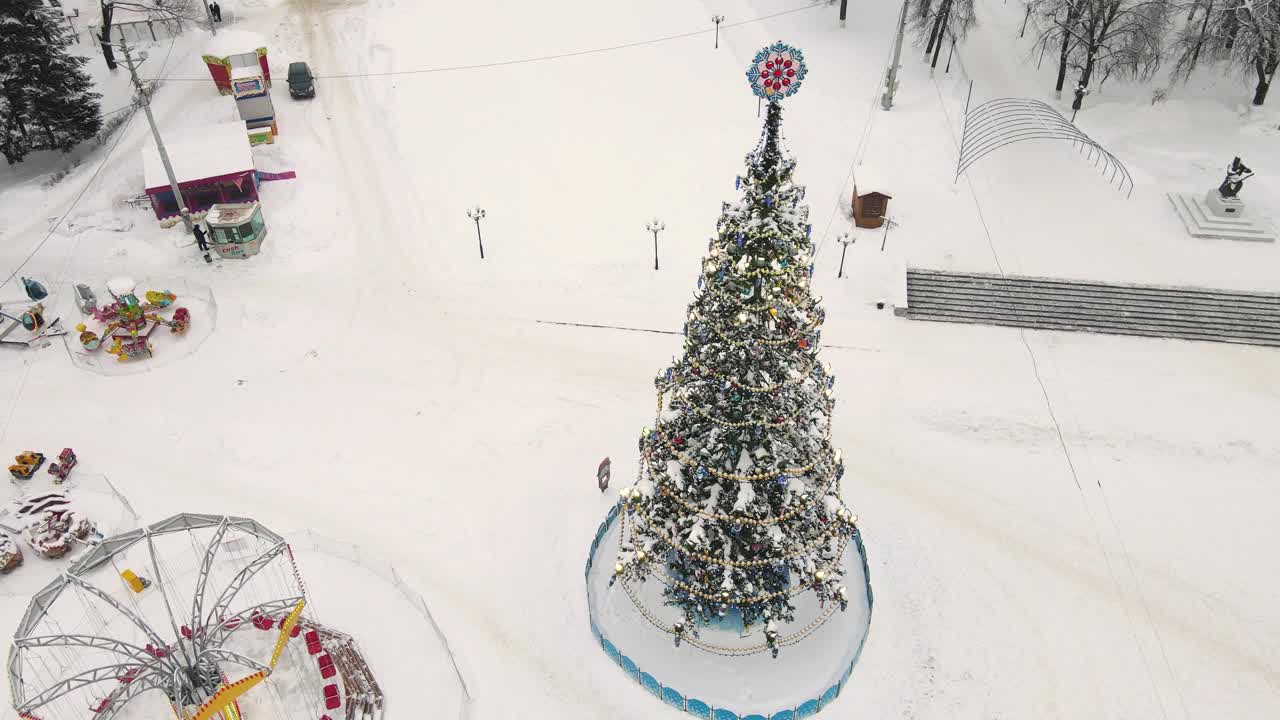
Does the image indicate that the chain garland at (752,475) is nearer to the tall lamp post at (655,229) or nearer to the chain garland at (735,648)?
the chain garland at (735,648)

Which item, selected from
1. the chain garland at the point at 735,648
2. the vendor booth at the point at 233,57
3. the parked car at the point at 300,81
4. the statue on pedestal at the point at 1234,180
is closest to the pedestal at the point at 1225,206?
the statue on pedestal at the point at 1234,180

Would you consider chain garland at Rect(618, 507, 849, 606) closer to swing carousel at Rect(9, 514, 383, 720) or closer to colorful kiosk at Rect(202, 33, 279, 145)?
swing carousel at Rect(9, 514, 383, 720)

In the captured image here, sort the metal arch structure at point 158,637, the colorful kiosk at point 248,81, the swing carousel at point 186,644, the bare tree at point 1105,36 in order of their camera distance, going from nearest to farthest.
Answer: the metal arch structure at point 158,637
the swing carousel at point 186,644
the bare tree at point 1105,36
the colorful kiosk at point 248,81

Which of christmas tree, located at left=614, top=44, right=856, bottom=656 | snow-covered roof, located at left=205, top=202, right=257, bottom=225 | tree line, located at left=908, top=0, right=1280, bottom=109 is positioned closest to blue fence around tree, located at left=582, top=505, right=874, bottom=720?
christmas tree, located at left=614, top=44, right=856, bottom=656

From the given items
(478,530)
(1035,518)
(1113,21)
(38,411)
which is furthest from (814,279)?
(38,411)

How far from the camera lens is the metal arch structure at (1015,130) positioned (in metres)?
36.8

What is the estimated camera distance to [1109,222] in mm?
33750

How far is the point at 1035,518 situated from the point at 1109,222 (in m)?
16.7

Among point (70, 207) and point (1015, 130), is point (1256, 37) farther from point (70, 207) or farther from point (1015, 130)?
point (70, 207)

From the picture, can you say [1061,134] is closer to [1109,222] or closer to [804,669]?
[1109,222]

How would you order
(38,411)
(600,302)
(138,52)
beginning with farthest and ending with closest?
(138,52), (600,302), (38,411)

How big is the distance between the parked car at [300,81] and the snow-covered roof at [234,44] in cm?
179

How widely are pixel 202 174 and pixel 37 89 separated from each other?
8.36 metres

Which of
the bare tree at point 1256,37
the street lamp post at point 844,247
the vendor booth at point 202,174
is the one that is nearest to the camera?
the street lamp post at point 844,247
